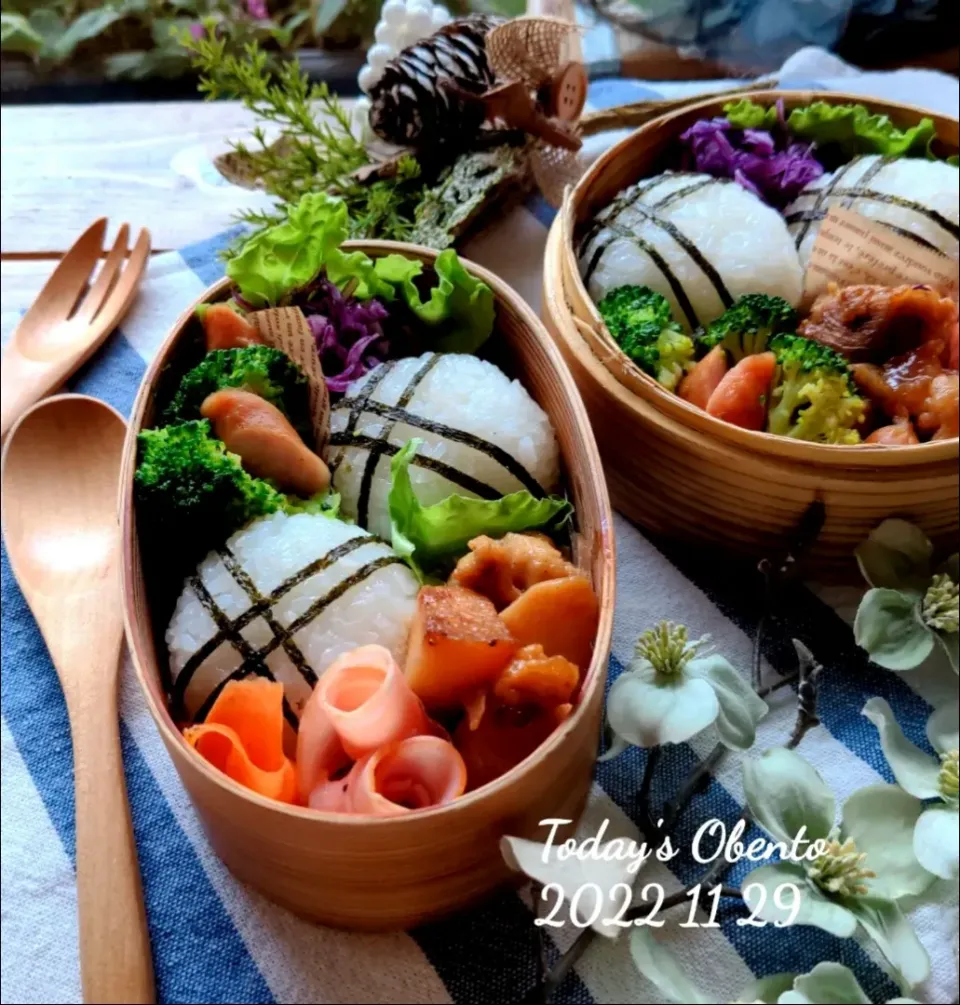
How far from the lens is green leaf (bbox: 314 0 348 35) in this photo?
2170mm

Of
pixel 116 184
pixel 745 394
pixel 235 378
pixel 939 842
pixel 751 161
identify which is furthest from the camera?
pixel 116 184

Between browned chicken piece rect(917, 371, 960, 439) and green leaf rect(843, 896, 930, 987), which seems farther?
browned chicken piece rect(917, 371, 960, 439)

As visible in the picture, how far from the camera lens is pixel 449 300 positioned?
1197mm

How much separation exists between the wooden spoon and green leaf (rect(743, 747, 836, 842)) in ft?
1.87

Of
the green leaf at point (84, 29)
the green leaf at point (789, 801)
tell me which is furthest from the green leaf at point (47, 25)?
the green leaf at point (789, 801)

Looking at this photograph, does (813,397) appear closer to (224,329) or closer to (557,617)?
(557,617)

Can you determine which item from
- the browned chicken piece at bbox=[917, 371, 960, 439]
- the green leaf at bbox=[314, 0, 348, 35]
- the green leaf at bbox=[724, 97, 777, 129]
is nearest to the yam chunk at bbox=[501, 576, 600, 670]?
the browned chicken piece at bbox=[917, 371, 960, 439]

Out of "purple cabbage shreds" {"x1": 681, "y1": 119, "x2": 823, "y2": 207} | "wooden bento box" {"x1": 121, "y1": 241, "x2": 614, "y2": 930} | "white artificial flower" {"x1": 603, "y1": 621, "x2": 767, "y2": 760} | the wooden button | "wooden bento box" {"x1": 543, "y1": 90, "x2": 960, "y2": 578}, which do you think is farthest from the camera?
the wooden button

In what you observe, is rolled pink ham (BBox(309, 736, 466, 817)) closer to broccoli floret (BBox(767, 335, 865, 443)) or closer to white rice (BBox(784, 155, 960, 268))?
broccoli floret (BBox(767, 335, 865, 443))

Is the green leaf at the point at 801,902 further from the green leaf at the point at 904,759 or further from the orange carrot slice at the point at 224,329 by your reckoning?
the orange carrot slice at the point at 224,329

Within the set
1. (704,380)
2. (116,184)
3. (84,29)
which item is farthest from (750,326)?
(84,29)

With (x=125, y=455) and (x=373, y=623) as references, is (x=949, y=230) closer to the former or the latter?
(x=373, y=623)

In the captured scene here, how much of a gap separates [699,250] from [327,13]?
1.28m

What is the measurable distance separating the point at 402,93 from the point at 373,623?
0.99m
